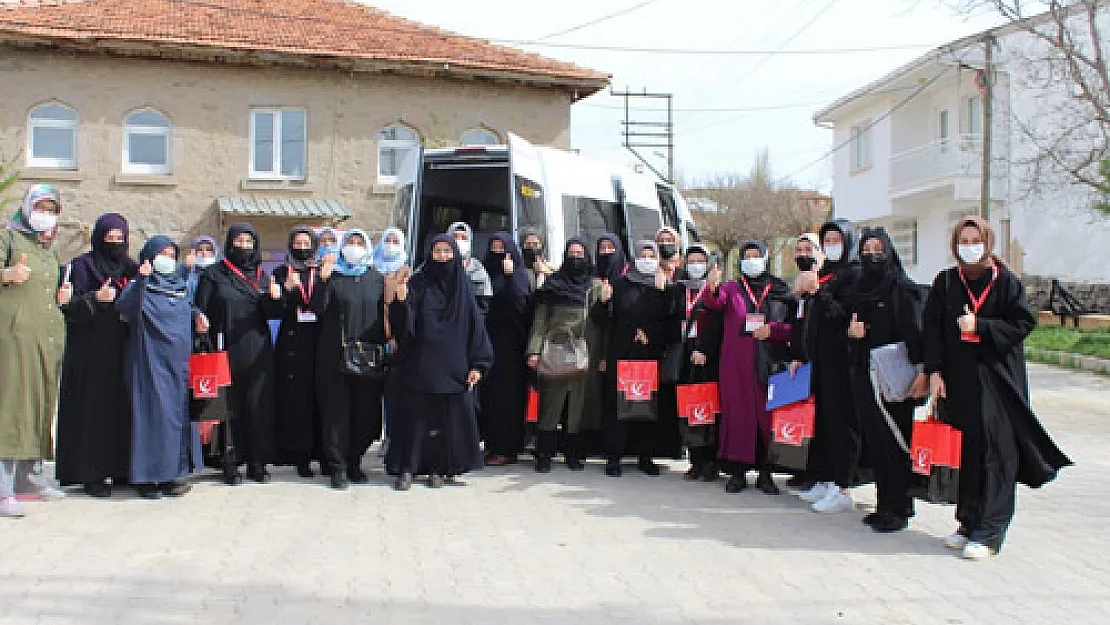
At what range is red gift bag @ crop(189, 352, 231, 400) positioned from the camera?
6828 mm

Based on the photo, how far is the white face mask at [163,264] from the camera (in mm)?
6645

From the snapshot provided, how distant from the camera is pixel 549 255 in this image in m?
10.2

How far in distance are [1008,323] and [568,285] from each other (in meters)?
3.35

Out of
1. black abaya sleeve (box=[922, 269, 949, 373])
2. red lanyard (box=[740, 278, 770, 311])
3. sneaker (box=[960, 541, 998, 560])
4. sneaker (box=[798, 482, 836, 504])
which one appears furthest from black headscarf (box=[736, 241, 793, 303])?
sneaker (box=[960, 541, 998, 560])

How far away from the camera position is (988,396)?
17.9 feet

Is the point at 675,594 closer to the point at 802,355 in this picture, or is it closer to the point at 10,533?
the point at 802,355

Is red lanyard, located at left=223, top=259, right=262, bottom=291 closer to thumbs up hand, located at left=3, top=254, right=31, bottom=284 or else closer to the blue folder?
thumbs up hand, located at left=3, top=254, right=31, bottom=284

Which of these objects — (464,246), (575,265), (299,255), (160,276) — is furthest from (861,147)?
(160,276)

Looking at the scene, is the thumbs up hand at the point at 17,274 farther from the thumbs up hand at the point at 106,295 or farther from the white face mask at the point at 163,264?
the white face mask at the point at 163,264

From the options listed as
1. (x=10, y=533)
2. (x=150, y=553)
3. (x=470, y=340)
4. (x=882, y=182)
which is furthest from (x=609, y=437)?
(x=882, y=182)

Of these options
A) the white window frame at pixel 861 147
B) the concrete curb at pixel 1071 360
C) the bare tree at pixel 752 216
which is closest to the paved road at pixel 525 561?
the concrete curb at pixel 1071 360

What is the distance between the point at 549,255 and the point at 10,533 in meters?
5.73

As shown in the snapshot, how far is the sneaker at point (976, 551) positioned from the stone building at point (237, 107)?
15992 millimetres

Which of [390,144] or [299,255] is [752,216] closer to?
[390,144]
